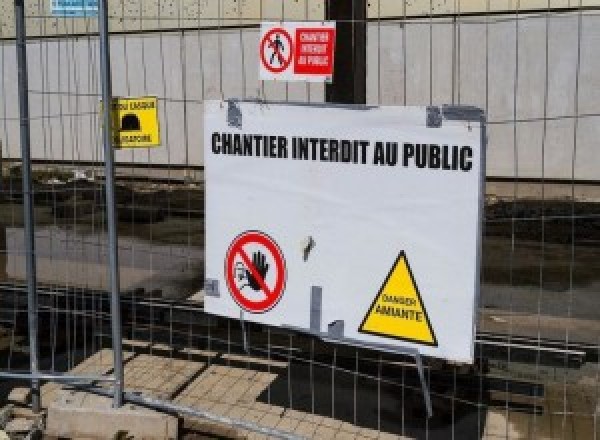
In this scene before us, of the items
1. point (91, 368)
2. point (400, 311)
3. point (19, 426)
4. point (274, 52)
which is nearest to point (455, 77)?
point (274, 52)

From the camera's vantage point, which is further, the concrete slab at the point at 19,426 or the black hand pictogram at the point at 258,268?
the concrete slab at the point at 19,426

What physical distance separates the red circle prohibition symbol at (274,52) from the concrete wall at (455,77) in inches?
237

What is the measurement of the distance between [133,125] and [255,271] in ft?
3.68

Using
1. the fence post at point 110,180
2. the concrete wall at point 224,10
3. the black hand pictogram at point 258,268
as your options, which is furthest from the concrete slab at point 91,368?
the concrete wall at point 224,10

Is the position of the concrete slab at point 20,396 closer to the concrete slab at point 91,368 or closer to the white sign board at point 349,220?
the concrete slab at point 91,368

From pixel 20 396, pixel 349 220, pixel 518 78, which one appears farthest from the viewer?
pixel 518 78

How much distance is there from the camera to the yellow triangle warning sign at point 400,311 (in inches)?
159

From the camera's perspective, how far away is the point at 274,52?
4.73 m

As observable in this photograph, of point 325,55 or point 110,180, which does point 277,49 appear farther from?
point 110,180

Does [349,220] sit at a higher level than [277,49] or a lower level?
lower

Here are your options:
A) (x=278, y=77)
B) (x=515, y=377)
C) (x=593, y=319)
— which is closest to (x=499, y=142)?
(x=593, y=319)

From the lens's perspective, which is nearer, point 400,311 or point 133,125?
point 400,311

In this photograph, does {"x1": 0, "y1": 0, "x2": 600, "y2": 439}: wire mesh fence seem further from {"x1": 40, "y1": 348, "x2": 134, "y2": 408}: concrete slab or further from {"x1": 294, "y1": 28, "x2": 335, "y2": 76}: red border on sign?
{"x1": 294, "y1": 28, "x2": 335, "y2": 76}: red border on sign

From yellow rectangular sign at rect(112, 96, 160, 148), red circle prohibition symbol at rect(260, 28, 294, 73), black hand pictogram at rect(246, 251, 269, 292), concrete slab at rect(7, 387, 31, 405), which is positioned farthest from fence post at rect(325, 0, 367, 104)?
concrete slab at rect(7, 387, 31, 405)
